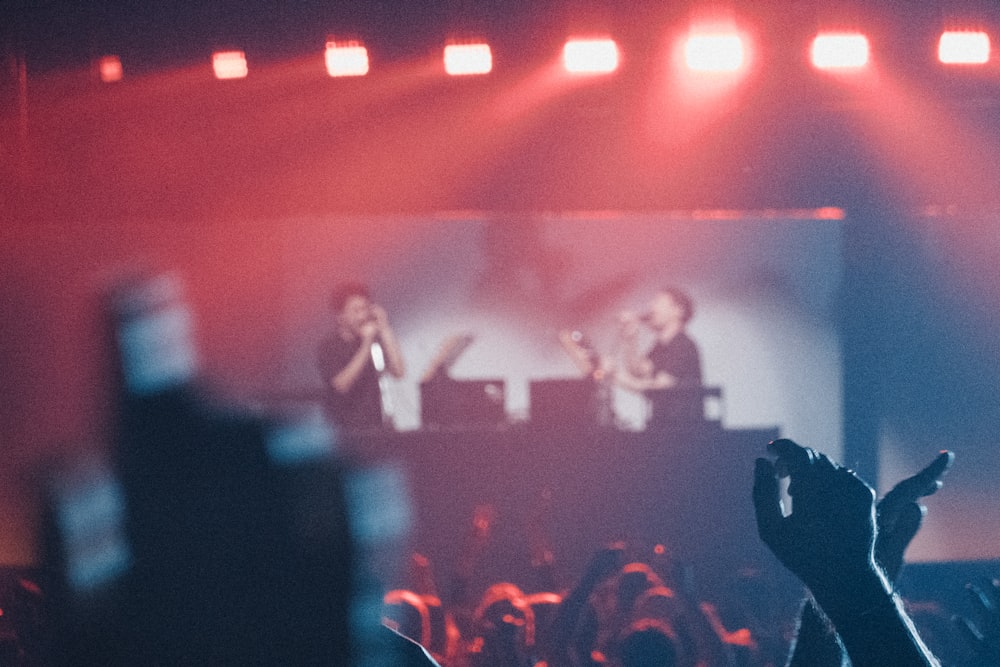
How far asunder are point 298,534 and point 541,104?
145 inches

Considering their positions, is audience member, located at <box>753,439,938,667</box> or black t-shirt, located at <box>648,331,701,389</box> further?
black t-shirt, located at <box>648,331,701,389</box>

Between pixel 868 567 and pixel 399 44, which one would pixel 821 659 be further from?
pixel 399 44

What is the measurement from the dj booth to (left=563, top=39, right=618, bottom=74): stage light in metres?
1.94

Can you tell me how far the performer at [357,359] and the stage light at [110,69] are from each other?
6.86 feet

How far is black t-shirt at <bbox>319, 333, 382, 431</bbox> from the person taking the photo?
19.4 feet

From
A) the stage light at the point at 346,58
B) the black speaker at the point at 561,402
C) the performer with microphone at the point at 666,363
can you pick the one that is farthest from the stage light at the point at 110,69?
the performer with microphone at the point at 666,363

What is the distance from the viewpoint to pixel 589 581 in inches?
98.1

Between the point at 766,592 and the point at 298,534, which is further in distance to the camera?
the point at 766,592

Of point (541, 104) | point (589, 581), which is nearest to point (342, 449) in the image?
point (541, 104)

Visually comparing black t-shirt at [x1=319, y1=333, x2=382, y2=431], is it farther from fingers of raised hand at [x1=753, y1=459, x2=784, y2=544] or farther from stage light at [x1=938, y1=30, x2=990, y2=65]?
fingers of raised hand at [x1=753, y1=459, x2=784, y2=544]

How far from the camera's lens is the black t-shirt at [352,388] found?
5.90 m

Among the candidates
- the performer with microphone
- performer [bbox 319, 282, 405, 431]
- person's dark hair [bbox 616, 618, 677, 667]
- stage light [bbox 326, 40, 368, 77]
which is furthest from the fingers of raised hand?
performer [bbox 319, 282, 405, 431]

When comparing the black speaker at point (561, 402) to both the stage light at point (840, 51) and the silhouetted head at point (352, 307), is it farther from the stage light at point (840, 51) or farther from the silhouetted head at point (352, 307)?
the stage light at point (840, 51)

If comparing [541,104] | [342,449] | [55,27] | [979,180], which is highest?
[55,27]
